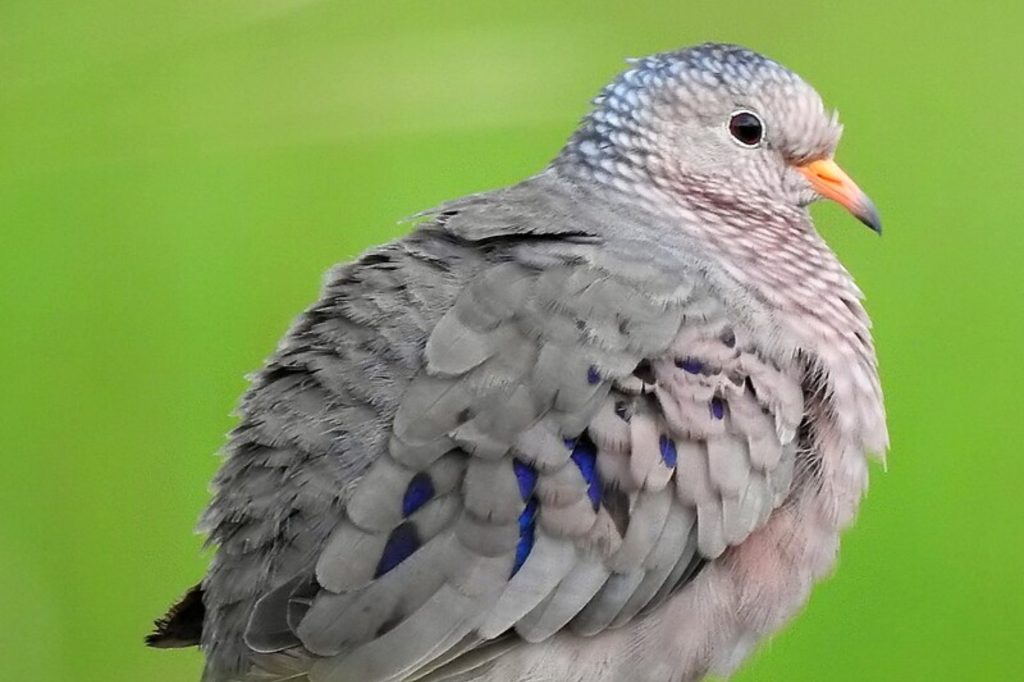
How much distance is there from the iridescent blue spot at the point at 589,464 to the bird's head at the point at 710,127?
332mm

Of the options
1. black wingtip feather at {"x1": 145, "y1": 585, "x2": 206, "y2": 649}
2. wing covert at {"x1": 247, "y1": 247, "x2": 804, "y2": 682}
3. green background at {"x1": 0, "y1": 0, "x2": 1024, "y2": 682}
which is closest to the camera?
wing covert at {"x1": 247, "y1": 247, "x2": 804, "y2": 682}

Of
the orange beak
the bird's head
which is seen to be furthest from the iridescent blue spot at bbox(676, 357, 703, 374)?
the orange beak

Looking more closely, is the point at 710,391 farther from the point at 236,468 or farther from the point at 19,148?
the point at 19,148

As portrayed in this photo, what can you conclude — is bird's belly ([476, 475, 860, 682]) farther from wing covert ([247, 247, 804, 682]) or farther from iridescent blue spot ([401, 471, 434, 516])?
iridescent blue spot ([401, 471, 434, 516])

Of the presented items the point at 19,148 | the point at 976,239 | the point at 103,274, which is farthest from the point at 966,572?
the point at 19,148

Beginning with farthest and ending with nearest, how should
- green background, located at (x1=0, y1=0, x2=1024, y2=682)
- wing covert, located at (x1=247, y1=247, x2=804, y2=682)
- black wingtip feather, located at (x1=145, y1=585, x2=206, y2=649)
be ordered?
green background, located at (x1=0, y1=0, x2=1024, y2=682)
black wingtip feather, located at (x1=145, y1=585, x2=206, y2=649)
wing covert, located at (x1=247, y1=247, x2=804, y2=682)

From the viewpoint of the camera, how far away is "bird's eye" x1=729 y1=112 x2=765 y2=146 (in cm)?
132

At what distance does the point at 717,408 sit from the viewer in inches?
44.4

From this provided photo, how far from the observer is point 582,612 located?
1114 mm

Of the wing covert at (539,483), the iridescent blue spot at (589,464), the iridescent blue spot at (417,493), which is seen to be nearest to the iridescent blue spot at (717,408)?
the wing covert at (539,483)

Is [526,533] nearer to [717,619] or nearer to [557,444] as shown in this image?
[557,444]

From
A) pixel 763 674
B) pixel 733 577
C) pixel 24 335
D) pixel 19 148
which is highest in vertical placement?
pixel 19 148

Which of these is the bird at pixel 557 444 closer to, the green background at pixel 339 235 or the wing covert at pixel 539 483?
the wing covert at pixel 539 483

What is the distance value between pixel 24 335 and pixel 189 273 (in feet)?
0.89
